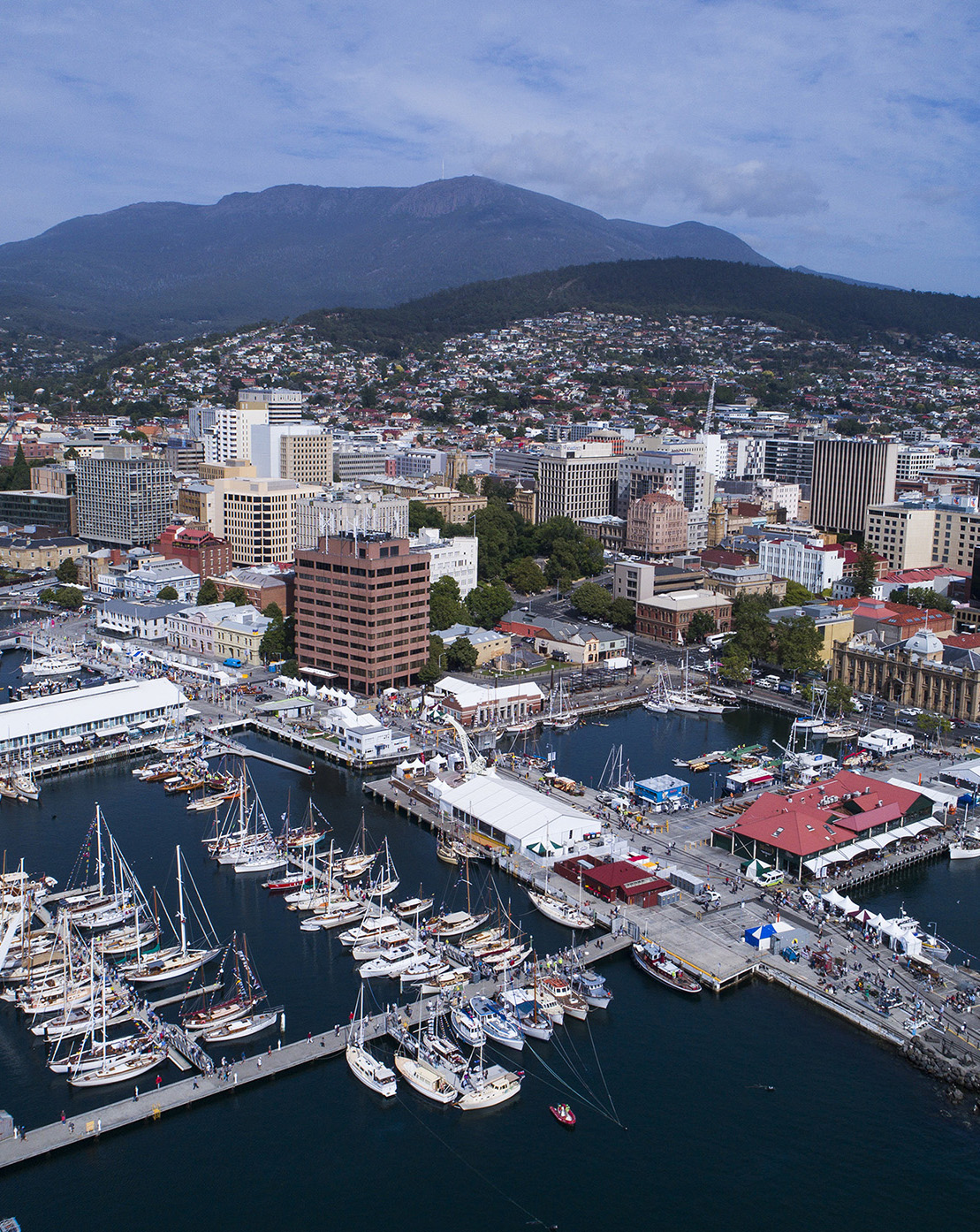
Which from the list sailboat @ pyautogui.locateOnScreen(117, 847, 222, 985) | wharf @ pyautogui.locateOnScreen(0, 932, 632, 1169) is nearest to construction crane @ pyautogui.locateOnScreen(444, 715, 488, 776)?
sailboat @ pyautogui.locateOnScreen(117, 847, 222, 985)

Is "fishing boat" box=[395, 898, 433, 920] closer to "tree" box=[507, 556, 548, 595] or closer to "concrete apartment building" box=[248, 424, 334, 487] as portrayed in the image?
"tree" box=[507, 556, 548, 595]

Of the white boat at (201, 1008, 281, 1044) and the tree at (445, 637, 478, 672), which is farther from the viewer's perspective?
the tree at (445, 637, 478, 672)

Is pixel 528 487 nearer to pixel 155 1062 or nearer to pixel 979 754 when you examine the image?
pixel 979 754

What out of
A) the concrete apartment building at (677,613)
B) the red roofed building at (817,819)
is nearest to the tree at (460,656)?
the concrete apartment building at (677,613)

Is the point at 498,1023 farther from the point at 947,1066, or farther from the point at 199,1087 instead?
the point at 947,1066

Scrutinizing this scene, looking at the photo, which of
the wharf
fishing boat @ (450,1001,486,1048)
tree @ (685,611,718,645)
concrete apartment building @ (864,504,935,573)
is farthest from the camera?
concrete apartment building @ (864,504,935,573)

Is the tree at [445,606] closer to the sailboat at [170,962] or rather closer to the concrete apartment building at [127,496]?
the concrete apartment building at [127,496]
